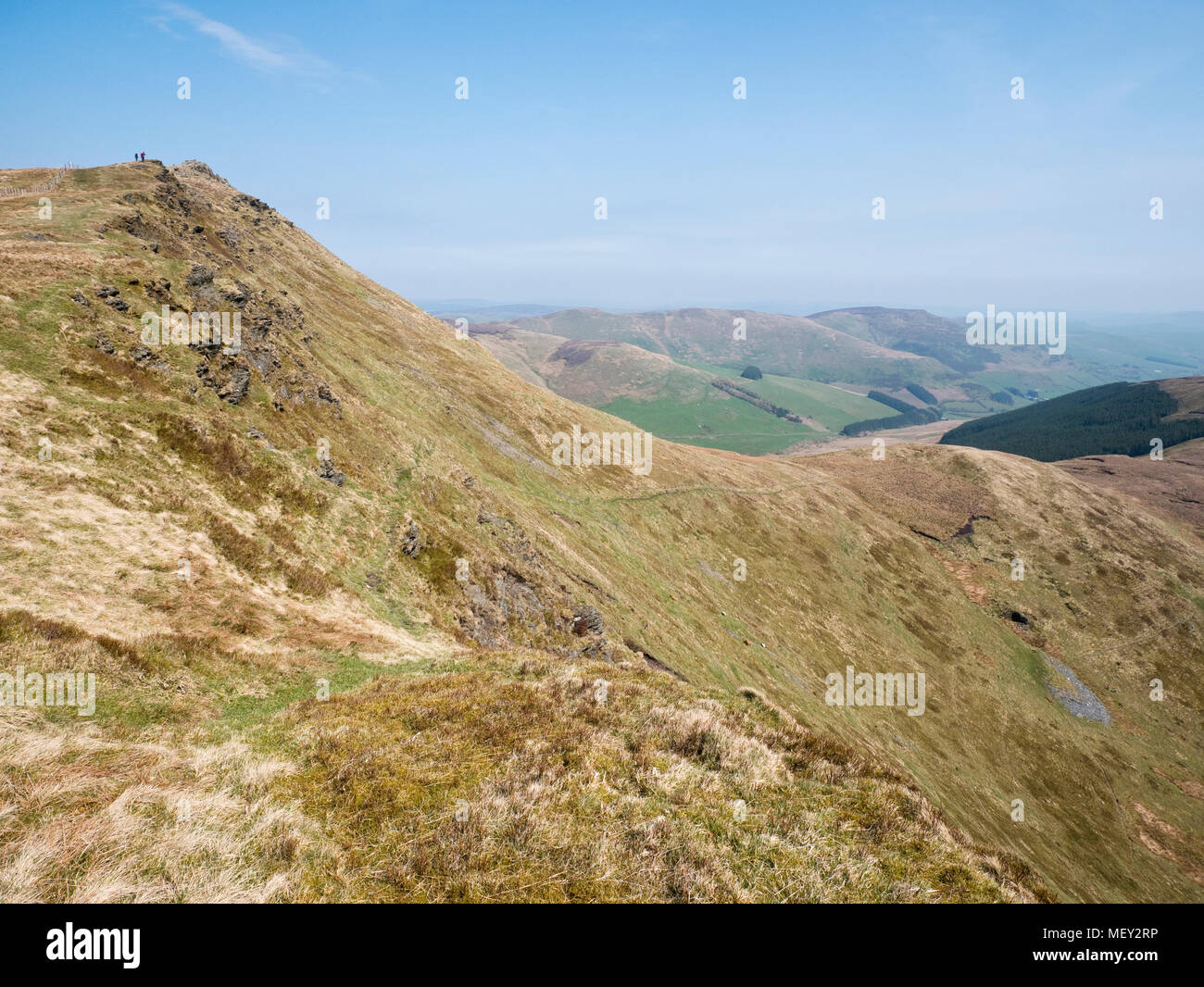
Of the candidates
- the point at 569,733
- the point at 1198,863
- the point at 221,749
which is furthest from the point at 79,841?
the point at 1198,863

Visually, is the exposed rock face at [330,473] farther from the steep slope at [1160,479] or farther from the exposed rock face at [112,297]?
the steep slope at [1160,479]

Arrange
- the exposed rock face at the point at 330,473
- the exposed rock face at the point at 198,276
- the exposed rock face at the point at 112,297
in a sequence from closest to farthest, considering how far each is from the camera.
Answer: the exposed rock face at the point at 112,297, the exposed rock face at the point at 330,473, the exposed rock face at the point at 198,276

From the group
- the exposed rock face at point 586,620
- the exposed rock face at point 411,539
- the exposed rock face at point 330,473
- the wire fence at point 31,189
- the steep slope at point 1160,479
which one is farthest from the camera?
the steep slope at point 1160,479

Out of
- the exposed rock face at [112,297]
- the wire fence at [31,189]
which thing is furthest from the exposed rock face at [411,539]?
the wire fence at [31,189]

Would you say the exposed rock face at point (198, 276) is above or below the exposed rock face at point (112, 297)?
above

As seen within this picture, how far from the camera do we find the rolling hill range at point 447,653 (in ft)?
31.6

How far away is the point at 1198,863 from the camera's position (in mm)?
56469

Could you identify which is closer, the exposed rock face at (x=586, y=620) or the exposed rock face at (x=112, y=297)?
the exposed rock face at (x=112, y=297)

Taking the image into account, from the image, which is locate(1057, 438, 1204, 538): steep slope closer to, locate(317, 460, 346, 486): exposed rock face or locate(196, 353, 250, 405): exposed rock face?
locate(317, 460, 346, 486): exposed rock face

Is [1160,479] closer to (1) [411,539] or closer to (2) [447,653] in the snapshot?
(1) [411,539]

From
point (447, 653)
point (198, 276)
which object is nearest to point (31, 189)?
point (198, 276)

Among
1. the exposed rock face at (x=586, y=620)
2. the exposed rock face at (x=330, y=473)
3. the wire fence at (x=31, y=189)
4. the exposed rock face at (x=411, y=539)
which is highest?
the wire fence at (x=31, y=189)

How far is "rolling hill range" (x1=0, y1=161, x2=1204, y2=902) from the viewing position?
31.6ft

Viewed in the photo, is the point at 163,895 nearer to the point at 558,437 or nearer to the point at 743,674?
the point at 743,674
